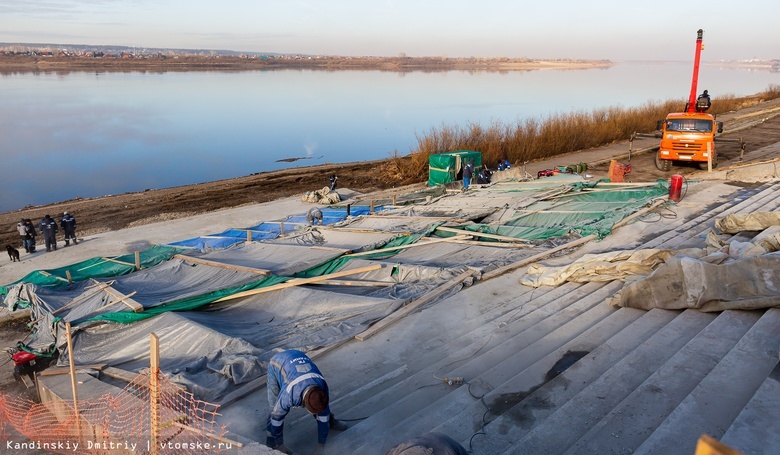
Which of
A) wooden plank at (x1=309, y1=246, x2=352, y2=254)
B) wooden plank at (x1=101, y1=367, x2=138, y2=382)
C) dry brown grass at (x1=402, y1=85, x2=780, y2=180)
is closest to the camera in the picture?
wooden plank at (x1=101, y1=367, x2=138, y2=382)

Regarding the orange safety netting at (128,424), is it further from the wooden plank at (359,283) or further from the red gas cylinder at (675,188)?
the red gas cylinder at (675,188)

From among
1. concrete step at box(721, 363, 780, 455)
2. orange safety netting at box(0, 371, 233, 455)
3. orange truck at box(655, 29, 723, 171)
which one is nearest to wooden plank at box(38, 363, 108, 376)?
orange safety netting at box(0, 371, 233, 455)

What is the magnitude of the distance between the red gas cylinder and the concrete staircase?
22.6ft

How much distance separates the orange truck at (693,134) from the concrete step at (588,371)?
1807 cm

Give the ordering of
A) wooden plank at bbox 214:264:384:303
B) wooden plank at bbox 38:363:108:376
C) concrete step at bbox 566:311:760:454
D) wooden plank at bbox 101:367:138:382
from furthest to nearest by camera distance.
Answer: wooden plank at bbox 214:264:384:303
wooden plank at bbox 38:363:108:376
wooden plank at bbox 101:367:138:382
concrete step at bbox 566:311:760:454

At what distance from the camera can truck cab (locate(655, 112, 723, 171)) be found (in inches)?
926

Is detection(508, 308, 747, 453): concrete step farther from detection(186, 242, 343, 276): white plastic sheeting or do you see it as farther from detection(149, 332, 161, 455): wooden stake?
detection(186, 242, 343, 276): white plastic sheeting

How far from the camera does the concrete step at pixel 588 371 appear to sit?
5.75 metres

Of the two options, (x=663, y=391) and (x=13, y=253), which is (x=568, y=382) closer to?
(x=663, y=391)

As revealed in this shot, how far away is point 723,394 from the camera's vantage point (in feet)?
18.9

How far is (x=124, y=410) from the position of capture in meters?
6.87

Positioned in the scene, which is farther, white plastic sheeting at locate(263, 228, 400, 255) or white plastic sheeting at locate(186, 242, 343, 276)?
white plastic sheeting at locate(263, 228, 400, 255)

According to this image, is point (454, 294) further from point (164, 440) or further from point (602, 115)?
point (602, 115)

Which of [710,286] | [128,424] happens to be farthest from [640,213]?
[128,424]
